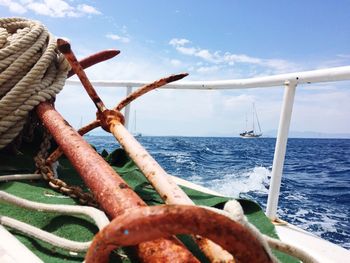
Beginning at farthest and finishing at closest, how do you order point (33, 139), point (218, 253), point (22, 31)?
point (33, 139) → point (22, 31) → point (218, 253)

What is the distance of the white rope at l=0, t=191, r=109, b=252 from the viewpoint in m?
0.85

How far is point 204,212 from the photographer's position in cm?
47

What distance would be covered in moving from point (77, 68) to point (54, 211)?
600mm

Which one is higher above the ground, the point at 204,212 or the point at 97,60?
the point at 97,60

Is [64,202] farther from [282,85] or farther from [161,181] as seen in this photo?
[282,85]

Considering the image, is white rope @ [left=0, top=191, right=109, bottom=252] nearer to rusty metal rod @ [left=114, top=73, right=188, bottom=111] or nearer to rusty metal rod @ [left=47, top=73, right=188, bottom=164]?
rusty metal rod @ [left=47, top=73, right=188, bottom=164]

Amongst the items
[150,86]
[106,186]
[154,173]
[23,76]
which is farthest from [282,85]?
[23,76]

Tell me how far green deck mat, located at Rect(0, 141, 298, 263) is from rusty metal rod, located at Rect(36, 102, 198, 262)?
116mm

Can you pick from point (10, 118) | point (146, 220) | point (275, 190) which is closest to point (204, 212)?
point (146, 220)

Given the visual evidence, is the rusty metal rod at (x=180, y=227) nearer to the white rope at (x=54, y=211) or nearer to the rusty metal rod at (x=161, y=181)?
the rusty metal rod at (x=161, y=181)

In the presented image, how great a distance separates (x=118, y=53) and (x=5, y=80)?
1.96ft

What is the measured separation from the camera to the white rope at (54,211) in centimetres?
85

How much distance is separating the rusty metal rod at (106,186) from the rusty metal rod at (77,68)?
147 millimetres

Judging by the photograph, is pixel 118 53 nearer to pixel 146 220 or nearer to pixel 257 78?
pixel 257 78
